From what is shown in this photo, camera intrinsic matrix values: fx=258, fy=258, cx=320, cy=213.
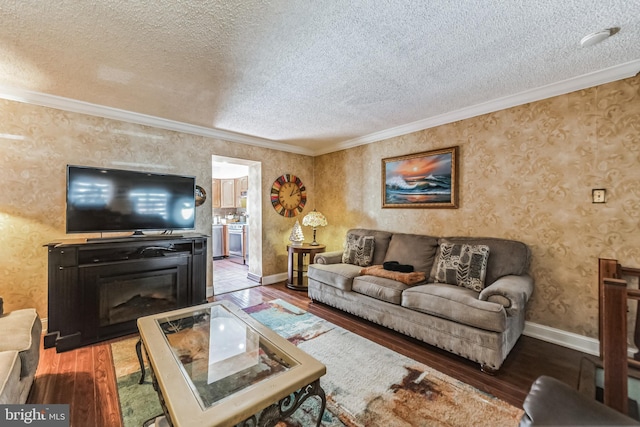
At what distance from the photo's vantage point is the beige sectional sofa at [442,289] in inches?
79.5

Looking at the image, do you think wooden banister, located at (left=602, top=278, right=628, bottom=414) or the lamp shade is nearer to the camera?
wooden banister, located at (left=602, top=278, right=628, bottom=414)

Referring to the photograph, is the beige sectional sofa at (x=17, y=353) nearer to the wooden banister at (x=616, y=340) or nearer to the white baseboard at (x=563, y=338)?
the wooden banister at (x=616, y=340)

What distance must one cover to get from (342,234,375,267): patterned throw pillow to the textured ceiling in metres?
1.73

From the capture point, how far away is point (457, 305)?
2.14 m

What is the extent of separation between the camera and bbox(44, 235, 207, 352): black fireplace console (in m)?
2.34

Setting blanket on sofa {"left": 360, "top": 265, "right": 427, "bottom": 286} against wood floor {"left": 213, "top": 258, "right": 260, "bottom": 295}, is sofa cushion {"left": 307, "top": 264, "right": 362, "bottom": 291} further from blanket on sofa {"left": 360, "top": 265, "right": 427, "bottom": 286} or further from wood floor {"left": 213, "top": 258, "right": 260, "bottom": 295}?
wood floor {"left": 213, "top": 258, "right": 260, "bottom": 295}

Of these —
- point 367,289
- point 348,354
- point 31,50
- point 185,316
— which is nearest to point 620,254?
point 367,289

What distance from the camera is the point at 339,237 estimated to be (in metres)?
4.56

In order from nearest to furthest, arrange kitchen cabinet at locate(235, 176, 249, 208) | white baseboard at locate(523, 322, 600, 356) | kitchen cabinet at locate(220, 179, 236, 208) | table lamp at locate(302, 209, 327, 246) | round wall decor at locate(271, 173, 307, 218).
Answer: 1. white baseboard at locate(523, 322, 600, 356)
2. table lamp at locate(302, 209, 327, 246)
3. round wall decor at locate(271, 173, 307, 218)
4. kitchen cabinet at locate(235, 176, 249, 208)
5. kitchen cabinet at locate(220, 179, 236, 208)

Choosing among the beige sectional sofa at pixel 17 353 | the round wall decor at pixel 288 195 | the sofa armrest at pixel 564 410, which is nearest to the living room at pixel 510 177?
the beige sectional sofa at pixel 17 353

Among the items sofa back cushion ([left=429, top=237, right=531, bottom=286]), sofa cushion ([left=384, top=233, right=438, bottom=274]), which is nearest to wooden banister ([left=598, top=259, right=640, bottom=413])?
sofa back cushion ([left=429, top=237, right=531, bottom=286])

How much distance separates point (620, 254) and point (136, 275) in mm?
4520

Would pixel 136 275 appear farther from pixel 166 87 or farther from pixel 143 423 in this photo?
pixel 166 87

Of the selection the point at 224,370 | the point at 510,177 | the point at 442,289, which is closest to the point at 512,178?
the point at 510,177
